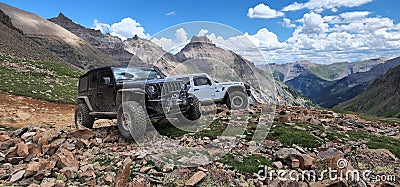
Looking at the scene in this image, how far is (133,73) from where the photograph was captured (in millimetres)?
12125

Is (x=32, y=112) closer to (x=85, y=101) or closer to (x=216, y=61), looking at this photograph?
(x=85, y=101)

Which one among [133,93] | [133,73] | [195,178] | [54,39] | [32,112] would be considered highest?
[54,39]

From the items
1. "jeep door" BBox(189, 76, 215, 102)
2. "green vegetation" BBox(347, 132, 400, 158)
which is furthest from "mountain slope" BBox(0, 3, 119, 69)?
"green vegetation" BBox(347, 132, 400, 158)

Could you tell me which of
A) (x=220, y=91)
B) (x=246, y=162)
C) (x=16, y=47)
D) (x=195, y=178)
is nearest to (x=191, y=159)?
(x=195, y=178)

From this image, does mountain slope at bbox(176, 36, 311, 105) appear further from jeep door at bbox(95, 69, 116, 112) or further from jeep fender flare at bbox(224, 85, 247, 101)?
jeep door at bbox(95, 69, 116, 112)

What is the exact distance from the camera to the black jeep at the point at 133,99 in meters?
10.1

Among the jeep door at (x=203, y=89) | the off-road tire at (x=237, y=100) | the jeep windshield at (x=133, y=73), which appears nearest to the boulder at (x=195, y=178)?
the jeep windshield at (x=133, y=73)

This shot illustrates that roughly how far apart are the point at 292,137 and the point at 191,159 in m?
4.43

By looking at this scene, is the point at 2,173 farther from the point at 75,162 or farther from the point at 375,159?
the point at 375,159

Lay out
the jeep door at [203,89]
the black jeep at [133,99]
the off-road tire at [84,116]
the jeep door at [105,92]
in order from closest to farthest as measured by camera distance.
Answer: the black jeep at [133,99] < the jeep door at [105,92] < the off-road tire at [84,116] < the jeep door at [203,89]

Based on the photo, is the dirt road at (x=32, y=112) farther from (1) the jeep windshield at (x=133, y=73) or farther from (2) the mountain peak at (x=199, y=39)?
(2) the mountain peak at (x=199, y=39)

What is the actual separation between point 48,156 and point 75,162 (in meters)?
A: 1.66

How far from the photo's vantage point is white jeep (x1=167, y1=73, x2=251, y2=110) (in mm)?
17766

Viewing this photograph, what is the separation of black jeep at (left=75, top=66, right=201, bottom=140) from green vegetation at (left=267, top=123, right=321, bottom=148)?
333cm
